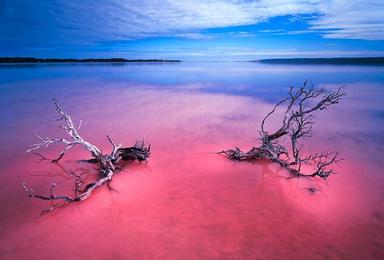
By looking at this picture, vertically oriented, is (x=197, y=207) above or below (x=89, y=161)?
below

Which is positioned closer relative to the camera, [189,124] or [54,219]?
[54,219]

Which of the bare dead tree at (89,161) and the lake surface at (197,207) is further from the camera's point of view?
the bare dead tree at (89,161)

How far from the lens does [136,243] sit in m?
4.05

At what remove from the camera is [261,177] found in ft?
20.4

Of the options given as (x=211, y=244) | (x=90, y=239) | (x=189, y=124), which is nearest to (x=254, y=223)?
(x=211, y=244)

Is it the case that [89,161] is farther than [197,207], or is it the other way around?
[89,161]

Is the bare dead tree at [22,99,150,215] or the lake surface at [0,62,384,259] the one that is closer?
the lake surface at [0,62,384,259]

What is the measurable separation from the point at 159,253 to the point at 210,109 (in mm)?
11825

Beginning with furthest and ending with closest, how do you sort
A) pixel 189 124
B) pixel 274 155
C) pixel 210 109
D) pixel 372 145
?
1. pixel 210 109
2. pixel 189 124
3. pixel 372 145
4. pixel 274 155

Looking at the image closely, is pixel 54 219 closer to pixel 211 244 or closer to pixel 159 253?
pixel 159 253

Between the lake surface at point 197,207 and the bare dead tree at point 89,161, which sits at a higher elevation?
the bare dead tree at point 89,161

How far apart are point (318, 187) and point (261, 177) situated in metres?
1.13

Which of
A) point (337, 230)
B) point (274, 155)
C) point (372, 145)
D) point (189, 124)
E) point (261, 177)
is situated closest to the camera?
point (337, 230)

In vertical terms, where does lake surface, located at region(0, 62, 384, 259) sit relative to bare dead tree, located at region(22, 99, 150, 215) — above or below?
below
